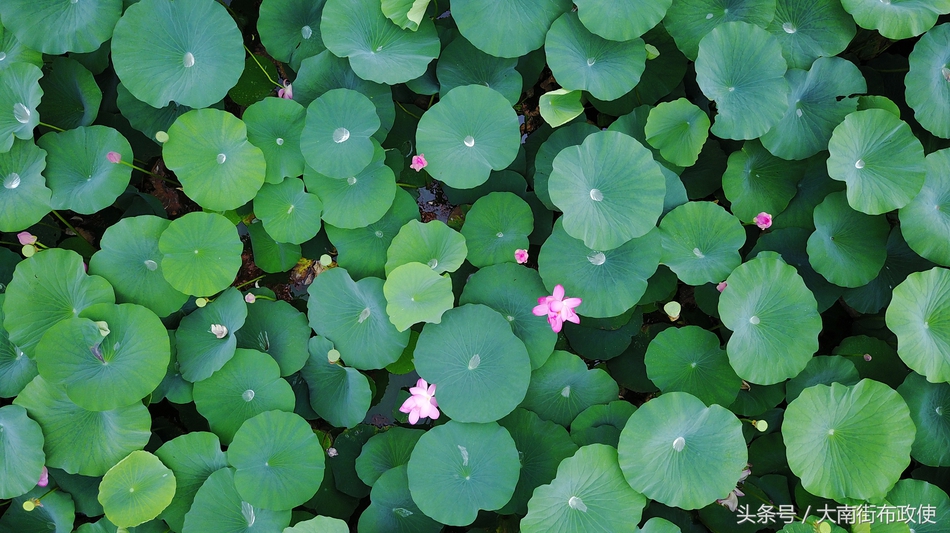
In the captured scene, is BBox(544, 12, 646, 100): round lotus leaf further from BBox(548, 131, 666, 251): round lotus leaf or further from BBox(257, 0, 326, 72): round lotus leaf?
BBox(257, 0, 326, 72): round lotus leaf

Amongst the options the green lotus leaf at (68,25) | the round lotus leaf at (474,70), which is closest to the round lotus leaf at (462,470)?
the round lotus leaf at (474,70)

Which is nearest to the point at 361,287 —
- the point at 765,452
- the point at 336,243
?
the point at 336,243

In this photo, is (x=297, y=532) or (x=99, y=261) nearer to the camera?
(x=297, y=532)

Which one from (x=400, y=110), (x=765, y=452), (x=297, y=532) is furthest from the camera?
(x=400, y=110)

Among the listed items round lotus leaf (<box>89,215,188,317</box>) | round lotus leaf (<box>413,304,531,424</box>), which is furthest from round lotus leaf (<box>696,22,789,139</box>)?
round lotus leaf (<box>89,215,188,317</box>)

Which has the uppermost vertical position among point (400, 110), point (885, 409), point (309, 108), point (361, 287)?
point (309, 108)

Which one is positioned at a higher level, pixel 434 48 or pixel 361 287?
pixel 434 48

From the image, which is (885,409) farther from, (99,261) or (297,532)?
(99,261)
